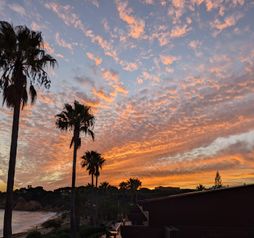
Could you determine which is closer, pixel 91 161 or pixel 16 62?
pixel 16 62

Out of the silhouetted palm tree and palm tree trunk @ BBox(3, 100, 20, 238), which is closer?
palm tree trunk @ BBox(3, 100, 20, 238)

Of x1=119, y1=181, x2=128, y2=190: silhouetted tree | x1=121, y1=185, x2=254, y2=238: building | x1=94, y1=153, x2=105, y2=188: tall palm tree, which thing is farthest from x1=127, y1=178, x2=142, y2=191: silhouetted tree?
x1=121, y1=185, x2=254, y2=238: building

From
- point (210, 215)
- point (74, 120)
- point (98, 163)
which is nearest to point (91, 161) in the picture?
point (98, 163)

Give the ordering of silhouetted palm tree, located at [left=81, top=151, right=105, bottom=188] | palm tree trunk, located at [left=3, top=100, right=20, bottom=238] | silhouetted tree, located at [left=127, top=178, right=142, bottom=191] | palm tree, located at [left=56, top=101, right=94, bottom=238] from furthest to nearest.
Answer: silhouetted tree, located at [left=127, top=178, right=142, bottom=191]
silhouetted palm tree, located at [left=81, top=151, right=105, bottom=188]
palm tree, located at [left=56, top=101, right=94, bottom=238]
palm tree trunk, located at [left=3, top=100, right=20, bottom=238]

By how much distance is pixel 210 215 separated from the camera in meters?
23.4

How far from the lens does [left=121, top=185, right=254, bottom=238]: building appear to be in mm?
19725

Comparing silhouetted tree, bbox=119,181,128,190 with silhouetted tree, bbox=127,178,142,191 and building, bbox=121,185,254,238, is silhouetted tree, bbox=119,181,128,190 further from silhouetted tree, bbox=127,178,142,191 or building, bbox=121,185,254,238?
building, bbox=121,185,254,238

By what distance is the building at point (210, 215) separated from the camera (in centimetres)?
1973

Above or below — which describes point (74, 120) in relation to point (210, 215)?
above

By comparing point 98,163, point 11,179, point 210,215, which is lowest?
point 210,215

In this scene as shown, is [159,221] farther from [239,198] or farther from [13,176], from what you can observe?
[13,176]

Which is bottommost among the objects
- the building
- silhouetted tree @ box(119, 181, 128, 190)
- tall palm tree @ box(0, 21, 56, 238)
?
the building

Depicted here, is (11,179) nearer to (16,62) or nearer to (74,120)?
(16,62)

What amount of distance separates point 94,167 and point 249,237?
46.2 meters
